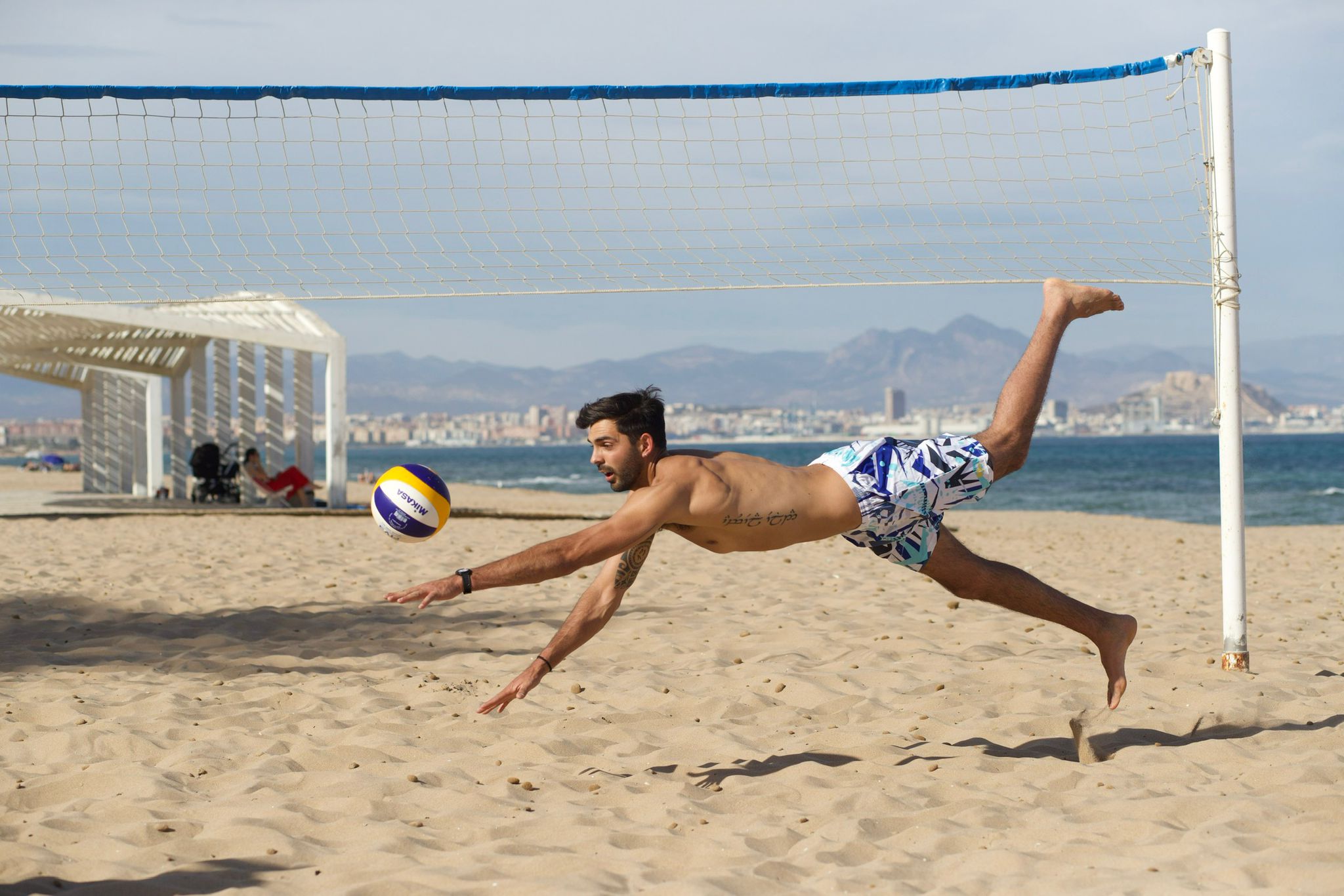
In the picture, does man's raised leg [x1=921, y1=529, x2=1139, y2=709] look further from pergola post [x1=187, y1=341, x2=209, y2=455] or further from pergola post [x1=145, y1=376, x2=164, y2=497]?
pergola post [x1=145, y1=376, x2=164, y2=497]

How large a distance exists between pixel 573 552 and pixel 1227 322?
3.08 meters

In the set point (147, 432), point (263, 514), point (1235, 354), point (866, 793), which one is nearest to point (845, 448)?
point (866, 793)

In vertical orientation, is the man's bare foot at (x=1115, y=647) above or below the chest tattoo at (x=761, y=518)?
below

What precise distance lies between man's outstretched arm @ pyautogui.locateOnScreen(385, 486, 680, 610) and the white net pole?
2.57m

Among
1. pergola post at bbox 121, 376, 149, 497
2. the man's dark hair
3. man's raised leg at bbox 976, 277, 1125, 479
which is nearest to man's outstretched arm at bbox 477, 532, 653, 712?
the man's dark hair

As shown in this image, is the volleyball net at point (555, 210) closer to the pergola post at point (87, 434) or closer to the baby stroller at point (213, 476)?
the baby stroller at point (213, 476)

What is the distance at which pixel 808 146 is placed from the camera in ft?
23.7

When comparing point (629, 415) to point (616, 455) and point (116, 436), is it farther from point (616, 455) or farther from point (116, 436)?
point (116, 436)

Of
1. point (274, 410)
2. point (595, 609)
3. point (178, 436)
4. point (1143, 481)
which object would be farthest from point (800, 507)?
point (1143, 481)

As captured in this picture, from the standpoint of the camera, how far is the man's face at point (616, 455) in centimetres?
373

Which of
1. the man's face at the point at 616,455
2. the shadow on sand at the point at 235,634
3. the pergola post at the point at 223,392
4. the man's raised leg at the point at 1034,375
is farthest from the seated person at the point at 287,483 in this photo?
the man's raised leg at the point at 1034,375

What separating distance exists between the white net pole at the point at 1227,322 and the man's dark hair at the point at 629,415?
2.47m

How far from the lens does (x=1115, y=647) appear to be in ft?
14.2

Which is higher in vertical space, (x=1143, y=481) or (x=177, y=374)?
(x=177, y=374)
